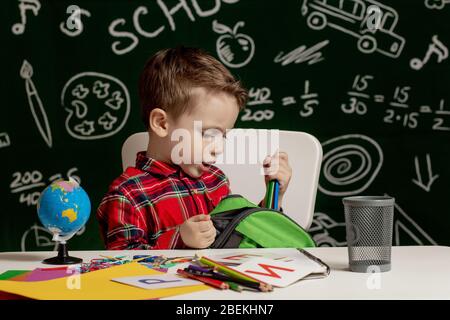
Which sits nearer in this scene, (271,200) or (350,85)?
(271,200)

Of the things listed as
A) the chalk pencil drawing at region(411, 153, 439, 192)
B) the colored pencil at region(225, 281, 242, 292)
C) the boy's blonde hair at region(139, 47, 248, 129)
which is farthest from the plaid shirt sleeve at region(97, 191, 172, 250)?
the chalk pencil drawing at region(411, 153, 439, 192)

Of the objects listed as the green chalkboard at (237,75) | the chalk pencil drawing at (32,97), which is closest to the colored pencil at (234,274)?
the green chalkboard at (237,75)

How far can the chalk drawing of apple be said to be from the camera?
230cm

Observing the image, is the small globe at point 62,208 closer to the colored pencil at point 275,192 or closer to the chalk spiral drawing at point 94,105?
the colored pencil at point 275,192

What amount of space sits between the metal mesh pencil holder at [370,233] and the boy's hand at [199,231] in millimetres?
279

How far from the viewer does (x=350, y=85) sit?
2318mm

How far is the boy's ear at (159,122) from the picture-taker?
153 cm

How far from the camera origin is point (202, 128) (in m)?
1.48

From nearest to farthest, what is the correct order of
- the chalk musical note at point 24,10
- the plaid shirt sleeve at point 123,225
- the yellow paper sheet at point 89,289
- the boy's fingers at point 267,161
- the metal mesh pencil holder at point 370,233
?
the yellow paper sheet at point 89,289, the metal mesh pencil holder at point 370,233, the plaid shirt sleeve at point 123,225, the boy's fingers at point 267,161, the chalk musical note at point 24,10

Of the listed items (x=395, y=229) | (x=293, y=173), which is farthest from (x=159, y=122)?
(x=395, y=229)
